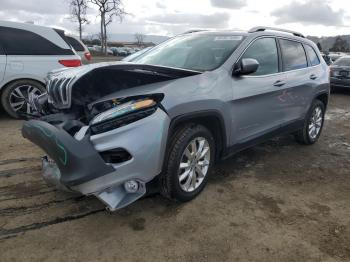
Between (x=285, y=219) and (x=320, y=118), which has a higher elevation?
(x=320, y=118)

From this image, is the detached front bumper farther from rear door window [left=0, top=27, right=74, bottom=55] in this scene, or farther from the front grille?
rear door window [left=0, top=27, right=74, bottom=55]

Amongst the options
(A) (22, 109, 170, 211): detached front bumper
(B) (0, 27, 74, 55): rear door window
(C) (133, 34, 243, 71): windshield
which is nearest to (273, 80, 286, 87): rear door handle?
(C) (133, 34, 243, 71): windshield

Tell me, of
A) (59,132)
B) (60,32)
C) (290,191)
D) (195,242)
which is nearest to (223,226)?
(195,242)

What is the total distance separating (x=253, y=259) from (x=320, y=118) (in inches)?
150

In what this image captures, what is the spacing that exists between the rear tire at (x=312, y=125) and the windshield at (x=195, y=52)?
2064 millimetres

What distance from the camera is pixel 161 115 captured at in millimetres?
2951

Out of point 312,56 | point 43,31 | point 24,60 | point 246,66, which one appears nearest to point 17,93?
point 24,60

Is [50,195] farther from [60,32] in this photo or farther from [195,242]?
[60,32]

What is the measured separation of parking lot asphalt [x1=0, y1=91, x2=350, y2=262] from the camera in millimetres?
2808

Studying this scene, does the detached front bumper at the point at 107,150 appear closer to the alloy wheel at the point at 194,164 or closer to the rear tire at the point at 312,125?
the alloy wheel at the point at 194,164

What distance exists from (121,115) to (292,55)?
3.12 m

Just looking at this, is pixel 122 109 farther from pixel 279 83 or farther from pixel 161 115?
pixel 279 83

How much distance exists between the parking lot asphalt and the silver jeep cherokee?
0.32 m

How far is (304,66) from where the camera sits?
525 centimetres
